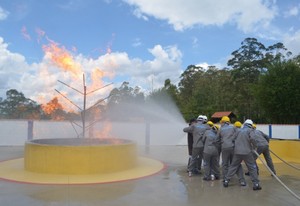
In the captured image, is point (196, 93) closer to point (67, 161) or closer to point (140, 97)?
point (140, 97)

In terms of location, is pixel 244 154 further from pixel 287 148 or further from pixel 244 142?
pixel 287 148

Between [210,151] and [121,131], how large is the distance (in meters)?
12.4

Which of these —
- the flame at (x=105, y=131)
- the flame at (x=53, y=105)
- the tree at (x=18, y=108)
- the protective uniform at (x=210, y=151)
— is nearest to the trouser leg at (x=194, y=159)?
the protective uniform at (x=210, y=151)

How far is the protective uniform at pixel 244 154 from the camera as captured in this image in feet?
26.1

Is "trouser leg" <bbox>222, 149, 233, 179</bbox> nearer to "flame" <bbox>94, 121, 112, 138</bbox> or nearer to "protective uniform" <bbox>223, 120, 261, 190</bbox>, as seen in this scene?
"protective uniform" <bbox>223, 120, 261, 190</bbox>

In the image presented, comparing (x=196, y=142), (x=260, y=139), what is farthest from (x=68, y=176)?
(x=260, y=139)

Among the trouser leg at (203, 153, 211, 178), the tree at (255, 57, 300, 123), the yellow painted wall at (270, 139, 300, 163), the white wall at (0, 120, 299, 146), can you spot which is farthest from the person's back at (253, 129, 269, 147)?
the tree at (255, 57, 300, 123)

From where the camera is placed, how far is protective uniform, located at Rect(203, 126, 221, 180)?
349 inches

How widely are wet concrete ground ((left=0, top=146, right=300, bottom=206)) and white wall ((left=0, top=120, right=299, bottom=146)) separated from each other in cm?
1067

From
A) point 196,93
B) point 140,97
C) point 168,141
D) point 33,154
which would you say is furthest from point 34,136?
point 196,93

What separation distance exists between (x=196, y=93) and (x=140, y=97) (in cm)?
1052

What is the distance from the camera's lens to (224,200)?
22.2 feet

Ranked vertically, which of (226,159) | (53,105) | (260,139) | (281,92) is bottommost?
(226,159)

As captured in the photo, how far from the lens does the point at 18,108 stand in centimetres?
2845
